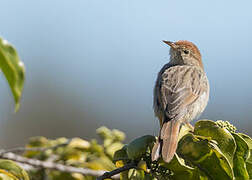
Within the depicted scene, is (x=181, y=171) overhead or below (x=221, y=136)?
below

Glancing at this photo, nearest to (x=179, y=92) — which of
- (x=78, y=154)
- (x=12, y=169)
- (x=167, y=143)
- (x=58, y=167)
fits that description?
(x=78, y=154)

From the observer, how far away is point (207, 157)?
278cm

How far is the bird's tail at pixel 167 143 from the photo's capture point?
2744mm

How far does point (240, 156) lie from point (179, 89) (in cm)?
197

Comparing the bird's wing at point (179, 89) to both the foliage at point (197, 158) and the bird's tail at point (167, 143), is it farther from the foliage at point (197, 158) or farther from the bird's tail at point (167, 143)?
the foliage at point (197, 158)

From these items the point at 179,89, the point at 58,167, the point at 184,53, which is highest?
the point at 184,53

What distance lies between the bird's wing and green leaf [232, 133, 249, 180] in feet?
4.13

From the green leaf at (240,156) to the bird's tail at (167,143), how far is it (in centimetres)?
41

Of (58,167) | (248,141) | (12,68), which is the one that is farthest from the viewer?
(58,167)

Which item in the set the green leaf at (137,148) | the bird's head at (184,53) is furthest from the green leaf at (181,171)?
the bird's head at (184,53)

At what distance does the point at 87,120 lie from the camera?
618 inches

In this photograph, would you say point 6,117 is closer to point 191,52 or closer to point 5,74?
point 191,52

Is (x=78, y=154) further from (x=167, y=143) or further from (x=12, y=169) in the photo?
(x=12, y=169)

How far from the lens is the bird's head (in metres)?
6.11
